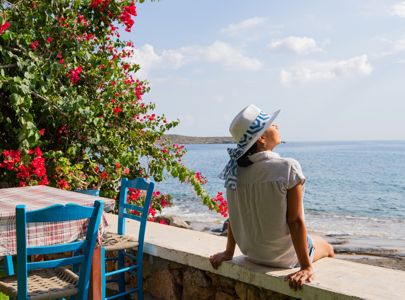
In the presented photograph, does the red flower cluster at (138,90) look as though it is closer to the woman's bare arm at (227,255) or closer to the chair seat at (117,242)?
the chair seat at (117,242)

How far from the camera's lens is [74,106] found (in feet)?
17.7

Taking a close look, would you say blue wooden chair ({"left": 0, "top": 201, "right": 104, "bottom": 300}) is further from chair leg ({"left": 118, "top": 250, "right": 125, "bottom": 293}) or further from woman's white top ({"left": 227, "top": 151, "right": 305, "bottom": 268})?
chair leg ({"left": 118, "top": 250, "right": 125, "bottom": 293})

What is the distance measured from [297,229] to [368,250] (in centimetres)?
929

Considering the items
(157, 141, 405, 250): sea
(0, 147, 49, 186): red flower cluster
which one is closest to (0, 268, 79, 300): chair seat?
(0, 147, 49, 186): red flower cluster

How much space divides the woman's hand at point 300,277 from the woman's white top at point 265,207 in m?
0.16

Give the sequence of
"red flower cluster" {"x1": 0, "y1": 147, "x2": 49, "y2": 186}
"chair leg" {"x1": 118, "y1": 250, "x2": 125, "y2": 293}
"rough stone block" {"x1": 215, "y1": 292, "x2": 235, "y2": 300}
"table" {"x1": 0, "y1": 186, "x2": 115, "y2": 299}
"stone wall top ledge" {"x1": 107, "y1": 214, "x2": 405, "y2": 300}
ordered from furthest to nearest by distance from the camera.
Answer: "red flower cluster" {"x1": 0, "y1": 147, "x2": 49, "y2": 186} < "chair leg" {"x1": 118, "y1": 250, "x2": 125, "y2": 293} < "rough stone block" {"x1": 215, "y1": 292, "x2": 235, "y2": 300} < "table" {"x1": 0, "y1": 186, "x2": 115, "y2": 299} < "stone wall top ledge" {"x1": 107, "y1": 214, "x2": 405, "y2": 300}

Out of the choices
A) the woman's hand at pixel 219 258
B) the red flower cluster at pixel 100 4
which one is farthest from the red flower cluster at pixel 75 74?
the woman's hand at pixel 219 258

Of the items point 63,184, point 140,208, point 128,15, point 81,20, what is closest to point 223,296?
point 140,208

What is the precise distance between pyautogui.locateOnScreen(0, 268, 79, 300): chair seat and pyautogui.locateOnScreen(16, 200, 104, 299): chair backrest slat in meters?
0.09

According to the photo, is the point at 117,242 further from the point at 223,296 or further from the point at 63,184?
the point at 63,184

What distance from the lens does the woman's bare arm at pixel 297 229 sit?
7.96 feet

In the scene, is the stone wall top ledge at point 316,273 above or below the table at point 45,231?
below

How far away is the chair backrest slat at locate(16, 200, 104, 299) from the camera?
7.24 feet

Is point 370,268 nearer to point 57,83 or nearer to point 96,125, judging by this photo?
point 96,125
